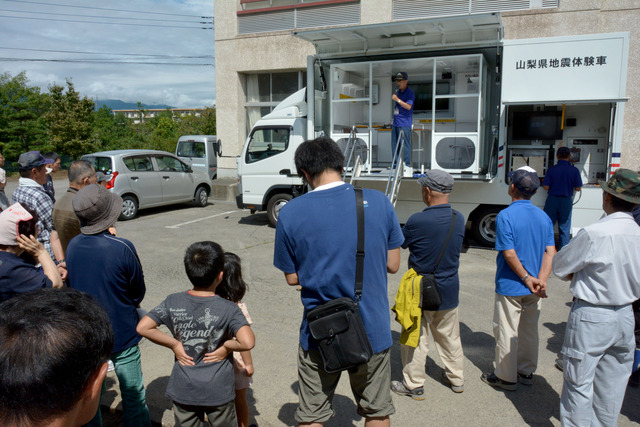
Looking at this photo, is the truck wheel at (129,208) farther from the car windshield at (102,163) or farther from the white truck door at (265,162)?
the white truck door at (265,162)

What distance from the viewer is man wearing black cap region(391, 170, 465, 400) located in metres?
3.67

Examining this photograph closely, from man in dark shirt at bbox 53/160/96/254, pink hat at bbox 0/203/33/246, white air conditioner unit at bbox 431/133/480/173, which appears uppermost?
white air conditioner unit at bbox 431/133/480/173

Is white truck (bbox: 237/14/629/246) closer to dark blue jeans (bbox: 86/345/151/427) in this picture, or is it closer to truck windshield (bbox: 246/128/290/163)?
truck windshield (bbox: 246/128/290/163)

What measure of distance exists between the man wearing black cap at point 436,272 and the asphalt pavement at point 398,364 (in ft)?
0.61

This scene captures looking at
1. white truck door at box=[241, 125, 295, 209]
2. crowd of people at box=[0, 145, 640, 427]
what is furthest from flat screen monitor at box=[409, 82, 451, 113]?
crowd of people at box=[0, 145, 640, 427]

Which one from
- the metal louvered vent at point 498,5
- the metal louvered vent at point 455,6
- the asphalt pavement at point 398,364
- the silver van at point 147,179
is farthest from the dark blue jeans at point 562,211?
the silver van at point 147,179

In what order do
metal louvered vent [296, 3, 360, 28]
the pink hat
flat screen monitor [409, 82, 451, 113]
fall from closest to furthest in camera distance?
the pink hat → flat screen monitor [409, 82, 451, 113] → metal louvered vent [296, 3, 360, 28]

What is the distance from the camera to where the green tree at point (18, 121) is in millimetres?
33719

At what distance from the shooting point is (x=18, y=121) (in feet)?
112

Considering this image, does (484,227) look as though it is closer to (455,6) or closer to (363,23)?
(455,6)

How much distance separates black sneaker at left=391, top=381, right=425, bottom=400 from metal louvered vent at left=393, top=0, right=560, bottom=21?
12039mm

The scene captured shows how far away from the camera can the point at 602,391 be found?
9.48 ft

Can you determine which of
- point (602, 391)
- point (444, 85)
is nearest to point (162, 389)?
point (602, 391)

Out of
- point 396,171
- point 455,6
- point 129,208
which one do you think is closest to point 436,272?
point 396,171
